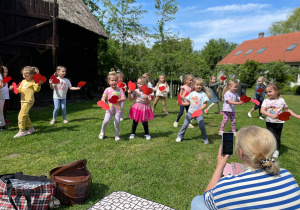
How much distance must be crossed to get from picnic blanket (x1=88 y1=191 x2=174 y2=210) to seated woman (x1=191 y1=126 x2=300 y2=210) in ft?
4.10

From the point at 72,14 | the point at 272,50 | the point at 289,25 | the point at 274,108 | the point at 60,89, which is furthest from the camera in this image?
the point at 289,25

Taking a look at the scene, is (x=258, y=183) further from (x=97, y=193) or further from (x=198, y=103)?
(x=198, y=103)

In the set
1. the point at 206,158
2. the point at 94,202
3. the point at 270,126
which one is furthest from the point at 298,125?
the point at 94,202

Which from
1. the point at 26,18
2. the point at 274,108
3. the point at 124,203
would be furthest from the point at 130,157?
the point at 26,18

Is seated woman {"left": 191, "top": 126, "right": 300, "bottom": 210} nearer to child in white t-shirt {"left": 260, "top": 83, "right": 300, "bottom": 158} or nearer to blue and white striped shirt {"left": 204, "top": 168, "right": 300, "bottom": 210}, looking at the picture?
blue and white striped shirt {"left": 204, "top": 168, "right": 300, "bottom": 210}

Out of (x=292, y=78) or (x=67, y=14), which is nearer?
(x=67, y=14)

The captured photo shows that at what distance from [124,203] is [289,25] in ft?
151

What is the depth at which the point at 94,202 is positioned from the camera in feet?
9.13

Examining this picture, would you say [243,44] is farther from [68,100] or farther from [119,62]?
[68,100]

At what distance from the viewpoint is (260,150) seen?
1569 millimetres

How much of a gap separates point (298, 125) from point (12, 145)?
8993 mm

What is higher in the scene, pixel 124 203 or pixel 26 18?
pixel 26 18

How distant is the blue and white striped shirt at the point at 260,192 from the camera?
1483mm

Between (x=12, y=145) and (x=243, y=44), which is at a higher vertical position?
(x=243, y=44)
